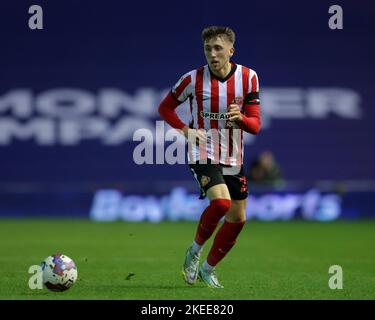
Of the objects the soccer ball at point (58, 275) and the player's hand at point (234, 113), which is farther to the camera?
the player's hand at point (234, 113)

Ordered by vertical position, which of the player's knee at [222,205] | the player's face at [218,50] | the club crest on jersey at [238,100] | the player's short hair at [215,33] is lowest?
the player's knee at [222,205]

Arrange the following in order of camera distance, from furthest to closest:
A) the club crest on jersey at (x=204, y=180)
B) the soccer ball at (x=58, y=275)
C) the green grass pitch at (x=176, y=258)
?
the club crest on jersey at (x=204, y=180) → the green grass pitch at (x=176, y=258) → the soccer ball at (x=58, y=275)

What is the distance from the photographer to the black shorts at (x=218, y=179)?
7.74 metres

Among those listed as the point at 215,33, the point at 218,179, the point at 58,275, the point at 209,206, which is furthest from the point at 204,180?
the point at 58,275

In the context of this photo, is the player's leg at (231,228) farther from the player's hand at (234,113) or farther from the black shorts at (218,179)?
the player's hand at (234,113)

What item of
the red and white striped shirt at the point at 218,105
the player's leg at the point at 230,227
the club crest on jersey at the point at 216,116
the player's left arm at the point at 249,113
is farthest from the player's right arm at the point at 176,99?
the player's leg at the point at 230,227

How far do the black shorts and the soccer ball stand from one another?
138 centimetres

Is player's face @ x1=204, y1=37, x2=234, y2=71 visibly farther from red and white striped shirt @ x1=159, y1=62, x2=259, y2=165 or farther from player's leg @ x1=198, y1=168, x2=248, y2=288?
player's leg @ x1=198, y1=168, x2=248, y2=288

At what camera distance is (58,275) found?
7156mm

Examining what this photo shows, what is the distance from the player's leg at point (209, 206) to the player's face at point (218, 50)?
0.93 metres

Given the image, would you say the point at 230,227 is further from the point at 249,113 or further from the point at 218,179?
the point at 249,113

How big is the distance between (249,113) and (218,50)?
0.63 metres

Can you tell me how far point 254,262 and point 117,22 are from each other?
32.6 ft

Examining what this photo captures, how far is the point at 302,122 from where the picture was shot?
770 inches
